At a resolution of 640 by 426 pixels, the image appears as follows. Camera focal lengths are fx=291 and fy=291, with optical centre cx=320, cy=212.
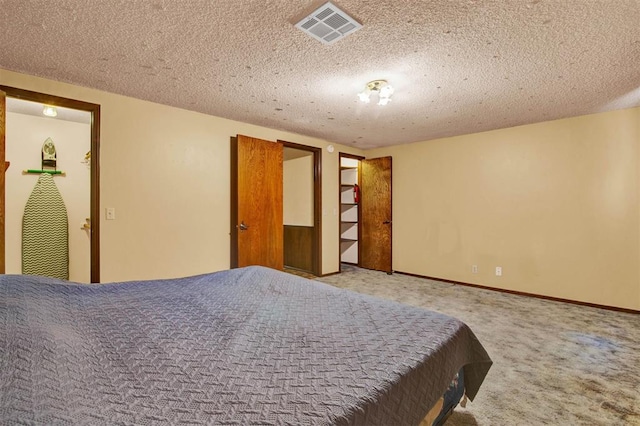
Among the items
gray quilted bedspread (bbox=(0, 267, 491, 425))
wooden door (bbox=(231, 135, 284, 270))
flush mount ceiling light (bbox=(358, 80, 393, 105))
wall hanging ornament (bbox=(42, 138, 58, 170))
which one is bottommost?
gray quilted bedspread (bbox=(0, 267, 491, 425))

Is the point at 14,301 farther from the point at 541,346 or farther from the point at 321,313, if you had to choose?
the point at 541,346

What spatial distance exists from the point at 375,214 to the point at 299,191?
4.99ft

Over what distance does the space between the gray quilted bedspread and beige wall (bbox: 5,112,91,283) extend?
2.94 meters

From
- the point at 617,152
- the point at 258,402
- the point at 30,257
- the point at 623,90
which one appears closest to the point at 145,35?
the point at 258,402

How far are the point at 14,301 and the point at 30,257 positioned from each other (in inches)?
133

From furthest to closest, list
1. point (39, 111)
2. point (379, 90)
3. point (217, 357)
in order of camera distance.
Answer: point (39, 111), point (379, 90), point (217, 357)

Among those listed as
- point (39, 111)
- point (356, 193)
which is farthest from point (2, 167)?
point (356, 193)

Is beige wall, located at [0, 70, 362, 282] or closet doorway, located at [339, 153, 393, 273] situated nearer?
beige wall, located at [0, 70, 362, 282]

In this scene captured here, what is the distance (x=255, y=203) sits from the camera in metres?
3.87

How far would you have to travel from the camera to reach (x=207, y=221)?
3.61m

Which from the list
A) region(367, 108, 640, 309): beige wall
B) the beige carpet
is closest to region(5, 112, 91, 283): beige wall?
the beige carpet

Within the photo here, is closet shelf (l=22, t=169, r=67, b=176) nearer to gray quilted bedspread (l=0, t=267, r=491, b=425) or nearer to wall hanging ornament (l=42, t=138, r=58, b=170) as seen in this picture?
wall hanging ornament (l=42, t=138, r=58, b=170)

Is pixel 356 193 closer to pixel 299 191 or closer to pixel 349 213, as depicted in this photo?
pixel 349 213

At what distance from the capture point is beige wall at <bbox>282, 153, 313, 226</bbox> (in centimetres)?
529
